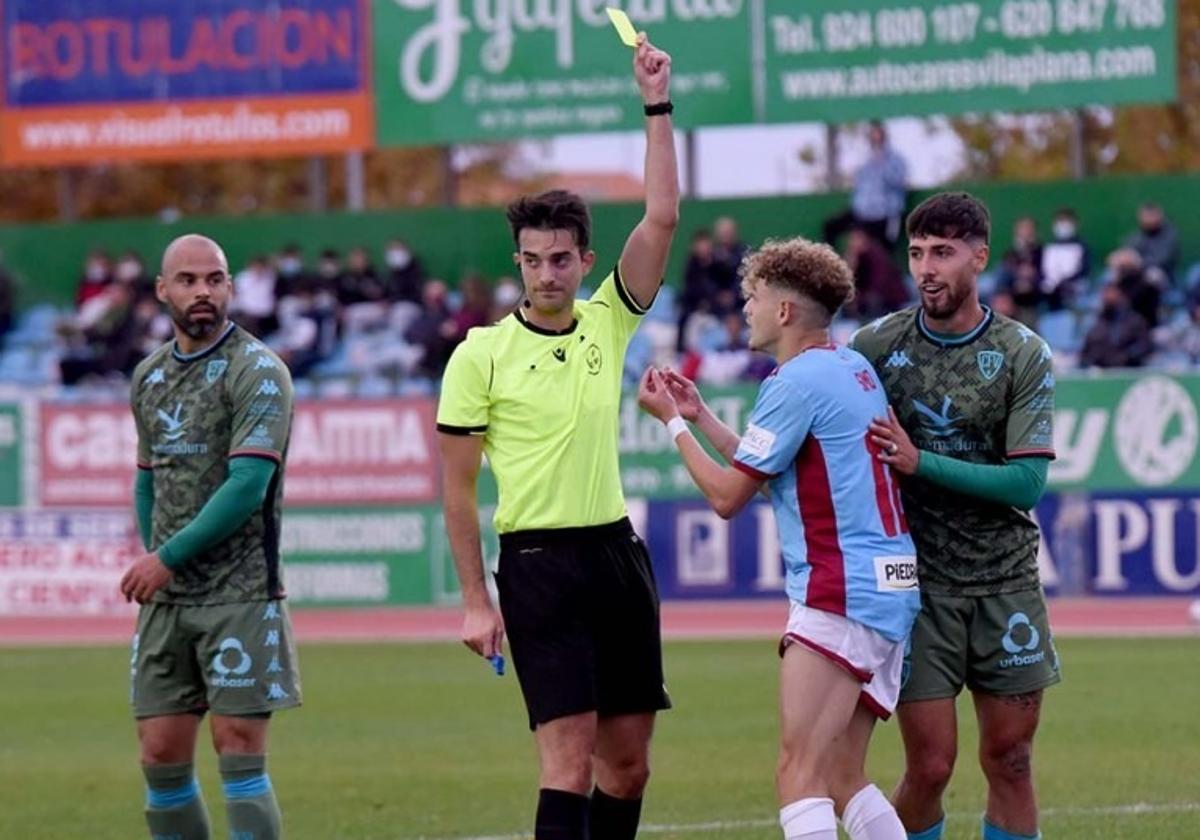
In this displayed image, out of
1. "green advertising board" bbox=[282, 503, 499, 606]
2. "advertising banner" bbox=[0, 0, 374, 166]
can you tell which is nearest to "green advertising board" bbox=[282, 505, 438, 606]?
"green advertising board" bbox=[282, 503, 499, 606]

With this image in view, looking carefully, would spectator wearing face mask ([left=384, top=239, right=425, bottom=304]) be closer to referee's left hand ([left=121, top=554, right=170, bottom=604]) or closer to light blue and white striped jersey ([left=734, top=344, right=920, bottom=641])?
referee's left hand ([left=121, top=554, right=170, bottom=604])

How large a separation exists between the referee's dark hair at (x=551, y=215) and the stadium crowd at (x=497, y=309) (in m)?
14.6

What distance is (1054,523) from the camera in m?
21.7

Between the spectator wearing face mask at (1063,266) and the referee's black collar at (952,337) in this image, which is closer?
the referee's black collar at (952,337)

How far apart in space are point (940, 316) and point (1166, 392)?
1456 centimetres

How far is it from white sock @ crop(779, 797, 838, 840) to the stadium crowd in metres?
15.2

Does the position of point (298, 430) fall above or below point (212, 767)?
above

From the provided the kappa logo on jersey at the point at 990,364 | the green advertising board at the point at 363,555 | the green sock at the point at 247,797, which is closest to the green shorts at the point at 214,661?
the green sock at the point at 247,797

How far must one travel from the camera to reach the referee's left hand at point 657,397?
732cm

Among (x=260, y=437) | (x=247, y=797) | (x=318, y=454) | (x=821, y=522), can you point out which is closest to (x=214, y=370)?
(x=260, y=437)

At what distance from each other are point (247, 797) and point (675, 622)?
45.3 ft

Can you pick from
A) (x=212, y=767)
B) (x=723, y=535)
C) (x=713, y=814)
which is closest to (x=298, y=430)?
(x=723, y=535)

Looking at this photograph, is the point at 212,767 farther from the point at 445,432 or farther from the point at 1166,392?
the point at 1166,392

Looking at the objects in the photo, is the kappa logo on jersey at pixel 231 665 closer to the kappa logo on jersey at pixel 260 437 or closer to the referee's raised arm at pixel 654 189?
the kappa logo on jersey at pixel 260 437
